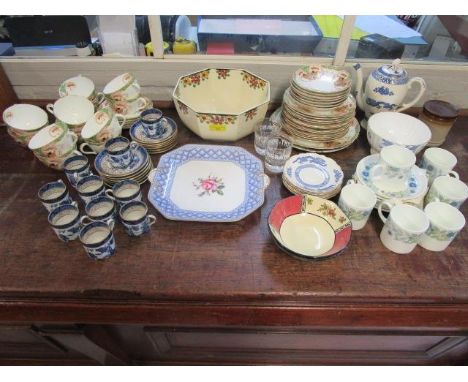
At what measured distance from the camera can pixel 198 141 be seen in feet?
3.21

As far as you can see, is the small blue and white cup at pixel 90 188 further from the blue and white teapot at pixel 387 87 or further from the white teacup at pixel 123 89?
the blue and white teapot at pixel 387 87

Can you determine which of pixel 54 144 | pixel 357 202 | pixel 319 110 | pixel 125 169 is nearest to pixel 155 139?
pixel 125 169

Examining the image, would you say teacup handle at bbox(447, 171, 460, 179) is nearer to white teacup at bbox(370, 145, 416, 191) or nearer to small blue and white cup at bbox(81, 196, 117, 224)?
white teacup at bbox(370, 145, 416, 191)

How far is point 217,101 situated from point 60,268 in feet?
2.15

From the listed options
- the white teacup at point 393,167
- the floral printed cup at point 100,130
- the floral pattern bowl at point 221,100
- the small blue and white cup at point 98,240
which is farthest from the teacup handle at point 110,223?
the white teacup at point 393,167

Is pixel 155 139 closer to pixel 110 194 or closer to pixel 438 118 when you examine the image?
pixel 110 194

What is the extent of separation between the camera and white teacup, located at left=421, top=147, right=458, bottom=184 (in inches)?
32.5

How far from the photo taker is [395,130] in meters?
0.96

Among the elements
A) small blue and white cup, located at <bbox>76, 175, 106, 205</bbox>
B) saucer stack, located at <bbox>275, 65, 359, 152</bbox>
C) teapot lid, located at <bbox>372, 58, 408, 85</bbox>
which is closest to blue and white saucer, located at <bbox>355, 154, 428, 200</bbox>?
saucer stack, located at <bbox>275, 65, 359, 152</bbox>

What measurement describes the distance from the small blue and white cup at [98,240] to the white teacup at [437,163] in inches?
31.0

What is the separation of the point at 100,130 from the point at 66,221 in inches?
10.3

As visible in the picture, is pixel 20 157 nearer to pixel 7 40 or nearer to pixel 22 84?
pixel 22 84

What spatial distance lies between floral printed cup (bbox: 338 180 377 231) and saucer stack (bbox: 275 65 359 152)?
18 cm

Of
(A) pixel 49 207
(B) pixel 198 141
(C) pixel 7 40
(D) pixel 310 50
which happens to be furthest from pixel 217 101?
(C) pixel 7 40
